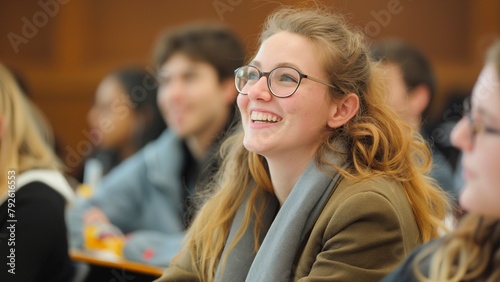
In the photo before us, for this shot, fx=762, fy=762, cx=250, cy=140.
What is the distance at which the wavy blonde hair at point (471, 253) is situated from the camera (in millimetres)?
1353

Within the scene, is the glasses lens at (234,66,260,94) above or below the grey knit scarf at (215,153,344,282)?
above

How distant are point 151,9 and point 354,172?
15.0ft

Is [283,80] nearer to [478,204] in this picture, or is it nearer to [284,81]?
[284,81]

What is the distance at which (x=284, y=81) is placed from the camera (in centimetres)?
189

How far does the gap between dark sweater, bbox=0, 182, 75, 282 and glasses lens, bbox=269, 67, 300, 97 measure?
0.94m

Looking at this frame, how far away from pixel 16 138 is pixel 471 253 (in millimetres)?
1679

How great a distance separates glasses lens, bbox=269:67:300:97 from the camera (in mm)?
1876

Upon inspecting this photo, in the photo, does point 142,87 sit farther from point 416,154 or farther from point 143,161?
point 416,154

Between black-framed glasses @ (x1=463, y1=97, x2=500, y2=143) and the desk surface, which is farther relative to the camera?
the desk surface

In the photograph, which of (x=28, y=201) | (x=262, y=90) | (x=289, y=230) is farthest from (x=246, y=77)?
(x=28, y=201)

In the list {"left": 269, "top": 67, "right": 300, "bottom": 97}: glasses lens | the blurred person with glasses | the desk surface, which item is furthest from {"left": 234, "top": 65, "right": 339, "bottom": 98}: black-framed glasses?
the desk surface

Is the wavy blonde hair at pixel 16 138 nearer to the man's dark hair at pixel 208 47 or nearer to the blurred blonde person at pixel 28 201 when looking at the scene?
the blurred blonde person at pixel 28 201

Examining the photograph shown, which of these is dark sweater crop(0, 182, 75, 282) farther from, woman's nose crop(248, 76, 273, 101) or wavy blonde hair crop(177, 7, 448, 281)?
woman's nose crop(248, 76, 273, 101)

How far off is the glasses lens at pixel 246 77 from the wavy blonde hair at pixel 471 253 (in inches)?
27.4
